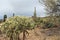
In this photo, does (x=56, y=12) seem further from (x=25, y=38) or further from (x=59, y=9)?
(x=25, y=38)

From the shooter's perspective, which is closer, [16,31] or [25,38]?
[16,31]

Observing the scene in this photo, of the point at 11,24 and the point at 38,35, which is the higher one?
the point at 11,24

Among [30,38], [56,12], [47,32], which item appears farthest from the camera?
[47,32]

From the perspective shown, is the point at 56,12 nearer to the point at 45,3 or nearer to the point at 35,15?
the point at 45,3

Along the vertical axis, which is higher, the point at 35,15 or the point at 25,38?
the point at 35,15

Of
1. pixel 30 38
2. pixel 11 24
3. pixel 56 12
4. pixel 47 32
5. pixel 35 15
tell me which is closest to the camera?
pixel 11 24

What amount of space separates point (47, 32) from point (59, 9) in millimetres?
5536

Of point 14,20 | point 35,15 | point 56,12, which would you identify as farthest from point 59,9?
point 35,15

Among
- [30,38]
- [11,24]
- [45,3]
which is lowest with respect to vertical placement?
[30,38]

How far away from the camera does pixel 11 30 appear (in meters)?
25.1

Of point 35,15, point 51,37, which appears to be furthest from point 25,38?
point 35,15

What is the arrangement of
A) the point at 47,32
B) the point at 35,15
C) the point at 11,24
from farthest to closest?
the point at 35,15 < the point at 47,32 < the point at 11,24

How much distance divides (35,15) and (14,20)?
1149 cm

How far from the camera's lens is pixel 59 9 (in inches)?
1113
